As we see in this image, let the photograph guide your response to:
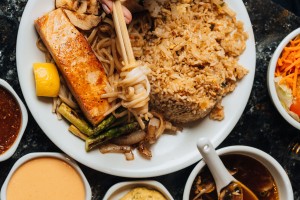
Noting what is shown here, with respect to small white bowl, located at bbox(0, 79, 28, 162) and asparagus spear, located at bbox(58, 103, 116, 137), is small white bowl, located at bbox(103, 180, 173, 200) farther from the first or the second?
small white bowl, located at bbox(0, 79, 28, 162)

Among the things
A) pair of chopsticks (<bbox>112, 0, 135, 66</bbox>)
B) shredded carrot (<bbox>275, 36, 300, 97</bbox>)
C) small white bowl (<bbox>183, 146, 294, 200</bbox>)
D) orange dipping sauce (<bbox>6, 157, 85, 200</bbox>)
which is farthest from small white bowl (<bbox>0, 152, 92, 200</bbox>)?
shredded carrot (<bbox>275, 36, 300, 97</bbox>)

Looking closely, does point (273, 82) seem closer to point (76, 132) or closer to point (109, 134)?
point (109, 134)

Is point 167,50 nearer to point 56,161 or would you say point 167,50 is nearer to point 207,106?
point 207,106

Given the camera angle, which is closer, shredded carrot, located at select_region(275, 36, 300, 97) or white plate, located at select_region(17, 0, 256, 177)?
white plate, located at select_region(17, 0, 256, 177)

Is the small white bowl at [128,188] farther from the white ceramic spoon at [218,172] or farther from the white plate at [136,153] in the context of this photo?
the white ceramic spoon at [218,172]

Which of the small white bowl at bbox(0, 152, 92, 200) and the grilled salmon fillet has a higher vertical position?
the grilled salmon fillet

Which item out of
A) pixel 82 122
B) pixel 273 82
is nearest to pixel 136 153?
pixel 82 122

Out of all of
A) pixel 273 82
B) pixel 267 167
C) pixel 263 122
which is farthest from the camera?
pixel 263 122
